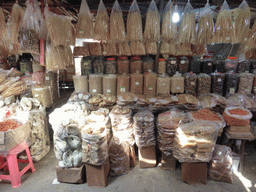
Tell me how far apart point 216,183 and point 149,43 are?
1982 mm

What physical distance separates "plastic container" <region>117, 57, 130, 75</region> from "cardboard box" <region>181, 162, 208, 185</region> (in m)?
1.52

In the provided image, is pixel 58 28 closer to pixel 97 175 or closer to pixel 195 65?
pixel 97 175

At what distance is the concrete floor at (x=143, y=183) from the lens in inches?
73.5

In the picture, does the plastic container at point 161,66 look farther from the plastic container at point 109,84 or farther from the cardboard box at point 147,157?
the cardboard box at point 147,157


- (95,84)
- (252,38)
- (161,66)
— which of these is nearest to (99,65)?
(95,84)

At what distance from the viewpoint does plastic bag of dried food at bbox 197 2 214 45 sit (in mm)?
2199

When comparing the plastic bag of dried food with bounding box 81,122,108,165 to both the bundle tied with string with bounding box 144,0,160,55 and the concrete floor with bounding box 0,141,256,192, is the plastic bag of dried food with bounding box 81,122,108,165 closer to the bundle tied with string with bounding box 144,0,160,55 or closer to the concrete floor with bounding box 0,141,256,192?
the concrete floor with bounding box 0,141,256,192

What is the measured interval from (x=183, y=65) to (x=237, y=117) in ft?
3.36

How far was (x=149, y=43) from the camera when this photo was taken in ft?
8.04

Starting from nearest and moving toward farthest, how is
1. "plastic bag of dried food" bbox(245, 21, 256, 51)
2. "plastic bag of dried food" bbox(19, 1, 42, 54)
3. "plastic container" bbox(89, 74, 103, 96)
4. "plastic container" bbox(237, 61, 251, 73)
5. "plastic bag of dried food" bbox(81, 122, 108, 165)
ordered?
"plastic bag of dried food" bbox(81, 122, 108, 165), "plastic bag of dried food" bbox(19, 1, 42, 54), "plastic bag of dried food" bbox(245, 21, 256, 51), "plastic container" bbox(89, 74, 103, 96), "plastic container" bbox(237, 61, 251, 73)

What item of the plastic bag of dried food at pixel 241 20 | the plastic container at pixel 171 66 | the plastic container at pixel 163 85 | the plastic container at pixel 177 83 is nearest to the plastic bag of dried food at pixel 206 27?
the plastic bag of dried food at pixel 241 20

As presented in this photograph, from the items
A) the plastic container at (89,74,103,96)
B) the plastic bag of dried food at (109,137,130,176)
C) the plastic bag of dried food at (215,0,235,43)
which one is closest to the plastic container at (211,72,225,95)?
the plastic bag of dried food at (215,0,235,43)

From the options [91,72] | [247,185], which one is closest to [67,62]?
[91,72]

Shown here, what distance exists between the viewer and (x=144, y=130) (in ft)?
6.84
